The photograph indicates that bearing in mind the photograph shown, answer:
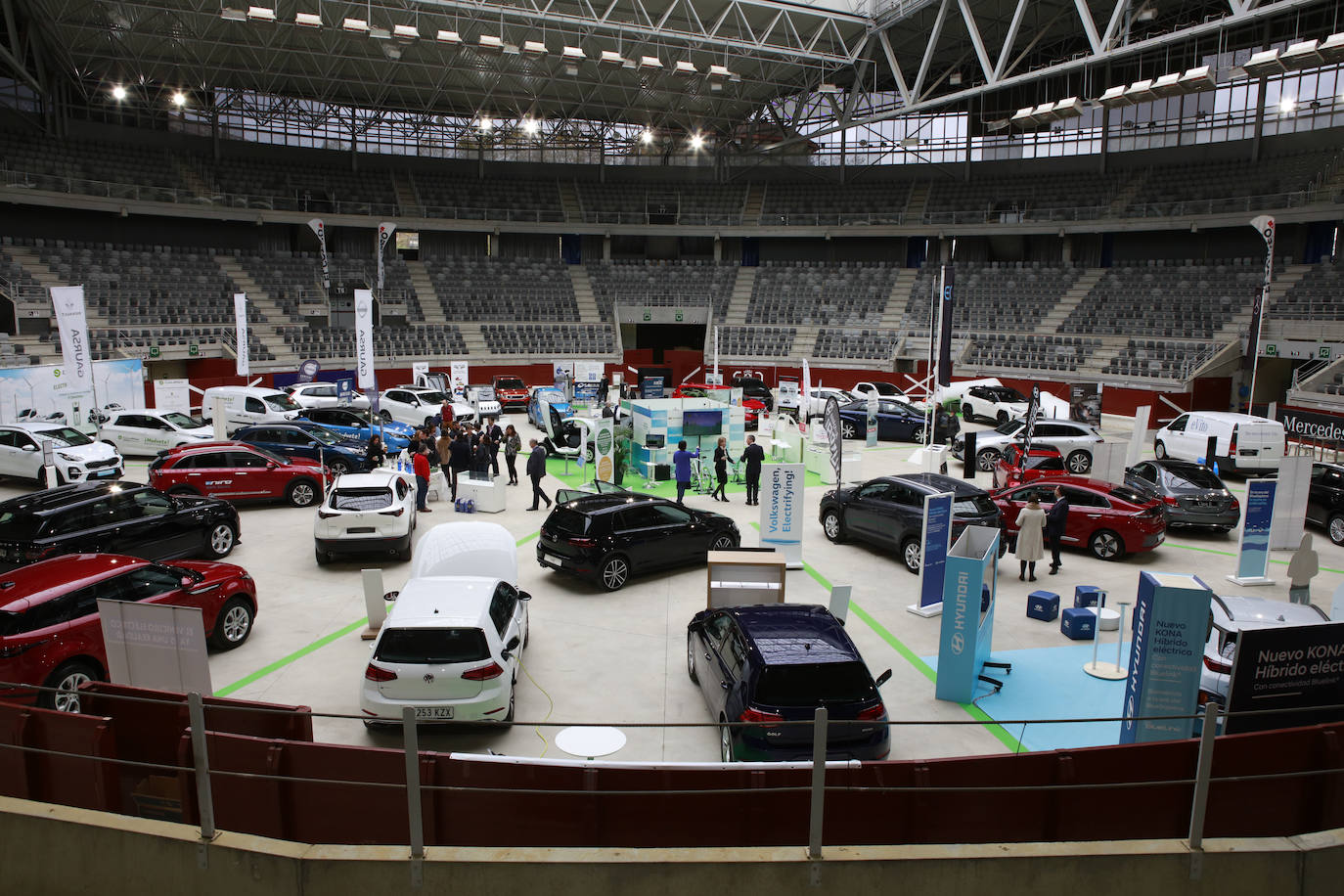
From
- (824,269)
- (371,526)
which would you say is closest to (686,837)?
(371,526)

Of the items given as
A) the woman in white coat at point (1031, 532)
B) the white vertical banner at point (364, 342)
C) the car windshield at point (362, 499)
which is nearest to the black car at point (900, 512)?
the woman in white coat at point (1031, 532)

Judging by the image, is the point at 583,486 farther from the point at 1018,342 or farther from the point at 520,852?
the point at 1018,342

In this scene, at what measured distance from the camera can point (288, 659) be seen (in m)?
10.5

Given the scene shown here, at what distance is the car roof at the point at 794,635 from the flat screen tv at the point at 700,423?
41.0 ft

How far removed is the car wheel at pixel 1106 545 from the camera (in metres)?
15.3

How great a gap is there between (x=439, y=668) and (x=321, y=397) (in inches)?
956

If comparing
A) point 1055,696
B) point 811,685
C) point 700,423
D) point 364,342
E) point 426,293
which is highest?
point 426,293

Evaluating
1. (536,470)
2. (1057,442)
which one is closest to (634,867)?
(536,470)

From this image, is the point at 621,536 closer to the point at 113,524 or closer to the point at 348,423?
the point at 113,524

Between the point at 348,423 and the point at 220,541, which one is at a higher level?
the point at 348,423

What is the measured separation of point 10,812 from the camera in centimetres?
523

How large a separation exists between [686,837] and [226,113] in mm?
49500

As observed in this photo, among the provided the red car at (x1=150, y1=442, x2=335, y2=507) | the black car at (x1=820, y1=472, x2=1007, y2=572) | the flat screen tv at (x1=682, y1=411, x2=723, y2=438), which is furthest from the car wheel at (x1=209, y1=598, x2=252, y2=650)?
the flat screen tv at (x1=682, y1=411, x2=723, y2=438)

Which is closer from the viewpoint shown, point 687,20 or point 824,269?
point 687,20
